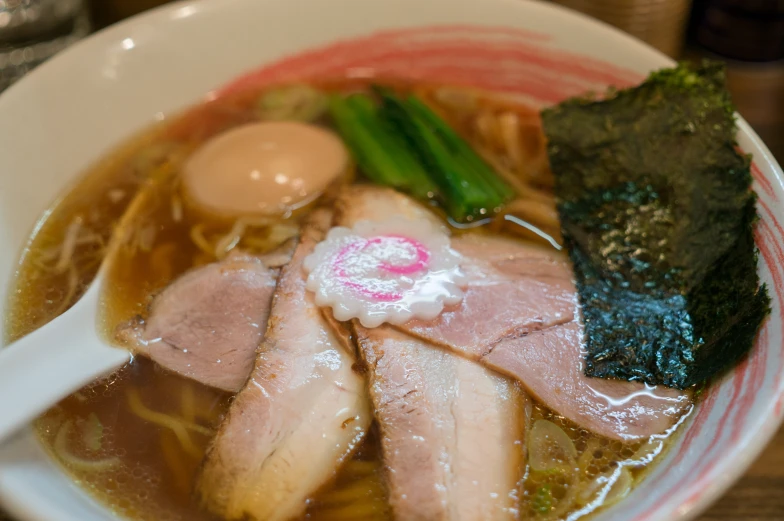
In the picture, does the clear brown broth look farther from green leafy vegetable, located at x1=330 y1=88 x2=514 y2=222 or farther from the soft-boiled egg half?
A: green leafy vegetable, located at x1=330 y1=88 x2=514 y2=222

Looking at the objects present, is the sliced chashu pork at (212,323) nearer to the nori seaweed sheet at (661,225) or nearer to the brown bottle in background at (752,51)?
the nori seaweed sheet at (661,225)

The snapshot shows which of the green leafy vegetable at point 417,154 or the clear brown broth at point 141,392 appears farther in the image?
the green leafy vegetable at point 417,154

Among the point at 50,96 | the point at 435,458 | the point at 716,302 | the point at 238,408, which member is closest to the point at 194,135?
the point at 50,96

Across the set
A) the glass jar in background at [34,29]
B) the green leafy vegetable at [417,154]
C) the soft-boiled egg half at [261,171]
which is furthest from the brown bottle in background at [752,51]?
the glass jar in background at [34,29]

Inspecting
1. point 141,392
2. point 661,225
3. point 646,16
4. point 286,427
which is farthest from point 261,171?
point 646,16

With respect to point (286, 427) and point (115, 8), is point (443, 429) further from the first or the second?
point (115, 8)

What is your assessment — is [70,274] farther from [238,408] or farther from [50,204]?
[238,408]
